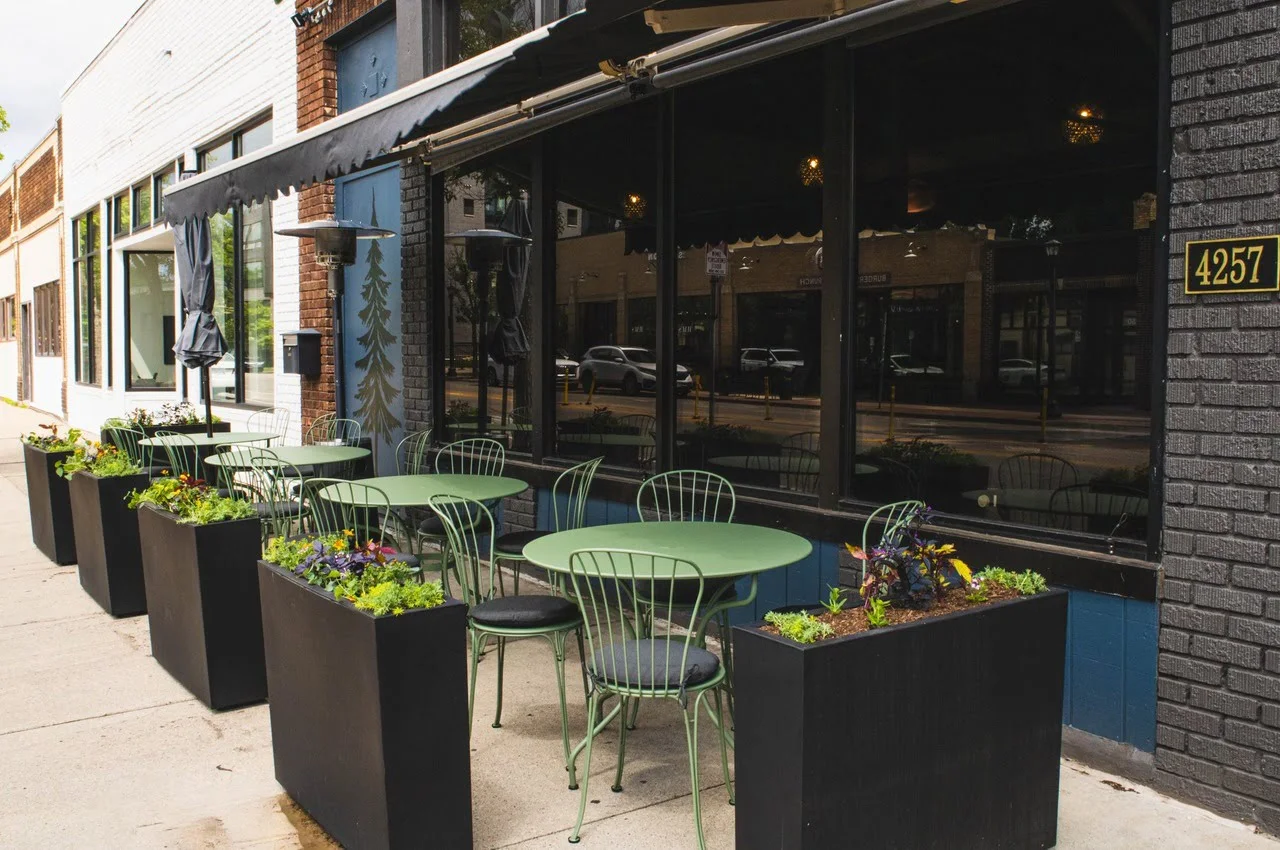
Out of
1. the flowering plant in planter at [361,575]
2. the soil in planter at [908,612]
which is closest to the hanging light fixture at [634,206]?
the flowering plant in planter at [361,575]

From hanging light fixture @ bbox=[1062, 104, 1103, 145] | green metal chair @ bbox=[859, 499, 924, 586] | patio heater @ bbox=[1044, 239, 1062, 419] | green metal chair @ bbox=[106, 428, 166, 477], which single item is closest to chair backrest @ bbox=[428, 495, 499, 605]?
green metal chair @ bbox=[859, 499, 924, 586]

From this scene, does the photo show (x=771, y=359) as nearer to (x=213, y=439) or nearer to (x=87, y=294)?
(x=213, y=439)

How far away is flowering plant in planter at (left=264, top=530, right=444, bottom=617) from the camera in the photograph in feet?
10.2

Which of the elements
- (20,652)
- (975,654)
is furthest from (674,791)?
(20,652)

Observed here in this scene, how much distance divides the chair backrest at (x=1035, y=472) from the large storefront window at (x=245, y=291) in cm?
815

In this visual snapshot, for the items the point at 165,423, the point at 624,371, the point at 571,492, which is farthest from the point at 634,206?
the point at 165,423

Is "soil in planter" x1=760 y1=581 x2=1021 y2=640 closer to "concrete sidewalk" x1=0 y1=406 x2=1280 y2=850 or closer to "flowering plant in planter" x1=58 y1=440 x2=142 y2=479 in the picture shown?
"concrete sidewalk" x1=0 y1=406 x2=1280 y2=850

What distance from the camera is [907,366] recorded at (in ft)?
16.2

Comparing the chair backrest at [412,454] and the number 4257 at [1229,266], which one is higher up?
the number 4257 at [1229,266]

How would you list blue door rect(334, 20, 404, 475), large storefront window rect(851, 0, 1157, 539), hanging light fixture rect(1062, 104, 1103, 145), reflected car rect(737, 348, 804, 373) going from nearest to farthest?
large storefront window rect(851, 0, 1157, 539) < hanging light fixture rect(1062, 104, 1103, 145) < reflected car rect(737, 348, 804, 373) < blue door rect(334, 20, 404, 475)

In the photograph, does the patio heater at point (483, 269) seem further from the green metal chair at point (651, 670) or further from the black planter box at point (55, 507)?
the green metal chair at point (651, 670)

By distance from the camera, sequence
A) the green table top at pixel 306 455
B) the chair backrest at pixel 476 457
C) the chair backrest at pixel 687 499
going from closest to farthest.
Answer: the chair backrest at pixel 687 499 → the green table top at pixel 306 455 → the chair backrest at pixel 476 457

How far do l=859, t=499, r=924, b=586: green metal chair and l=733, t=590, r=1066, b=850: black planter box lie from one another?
1.25 feet

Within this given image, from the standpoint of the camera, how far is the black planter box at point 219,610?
4.73 meters
